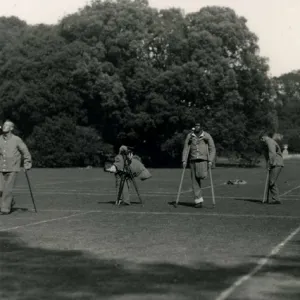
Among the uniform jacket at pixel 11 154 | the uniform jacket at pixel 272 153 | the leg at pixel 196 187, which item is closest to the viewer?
the uniform jacket at pixel 11 154

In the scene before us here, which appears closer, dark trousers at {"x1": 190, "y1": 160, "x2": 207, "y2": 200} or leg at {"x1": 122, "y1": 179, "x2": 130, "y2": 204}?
dark trousers at {"x1": 190, "y1": 160, "x2": 207, "y2": 200}

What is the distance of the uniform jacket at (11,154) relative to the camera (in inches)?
613

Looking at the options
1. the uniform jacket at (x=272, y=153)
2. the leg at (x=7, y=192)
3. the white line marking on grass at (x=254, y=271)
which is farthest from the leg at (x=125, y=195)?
the white line marking on grass at (x=254, y=271)

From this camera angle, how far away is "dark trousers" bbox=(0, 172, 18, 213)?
15461 millimetres

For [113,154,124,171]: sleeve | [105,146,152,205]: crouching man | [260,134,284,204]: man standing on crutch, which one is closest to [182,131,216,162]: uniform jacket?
[105,146,152,205]: crouching man

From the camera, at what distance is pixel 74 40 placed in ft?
202

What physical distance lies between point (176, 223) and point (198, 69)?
43.2 meters

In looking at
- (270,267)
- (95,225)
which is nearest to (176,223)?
(95,225)

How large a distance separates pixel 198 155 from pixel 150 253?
8.28 metres

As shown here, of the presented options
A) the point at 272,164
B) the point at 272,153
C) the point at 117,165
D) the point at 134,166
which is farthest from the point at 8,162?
the point at 272,153

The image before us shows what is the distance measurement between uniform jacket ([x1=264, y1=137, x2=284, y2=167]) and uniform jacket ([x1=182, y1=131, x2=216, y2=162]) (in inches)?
84.2

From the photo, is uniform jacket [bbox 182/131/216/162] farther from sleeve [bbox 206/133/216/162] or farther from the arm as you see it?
the arm

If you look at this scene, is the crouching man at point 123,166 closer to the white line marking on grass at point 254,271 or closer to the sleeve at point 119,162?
the sleeve at point 119,162

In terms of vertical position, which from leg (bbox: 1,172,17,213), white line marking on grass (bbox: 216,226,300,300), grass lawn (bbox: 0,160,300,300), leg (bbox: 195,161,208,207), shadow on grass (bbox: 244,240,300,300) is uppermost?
leg (bbox: 195,161,208,207)
